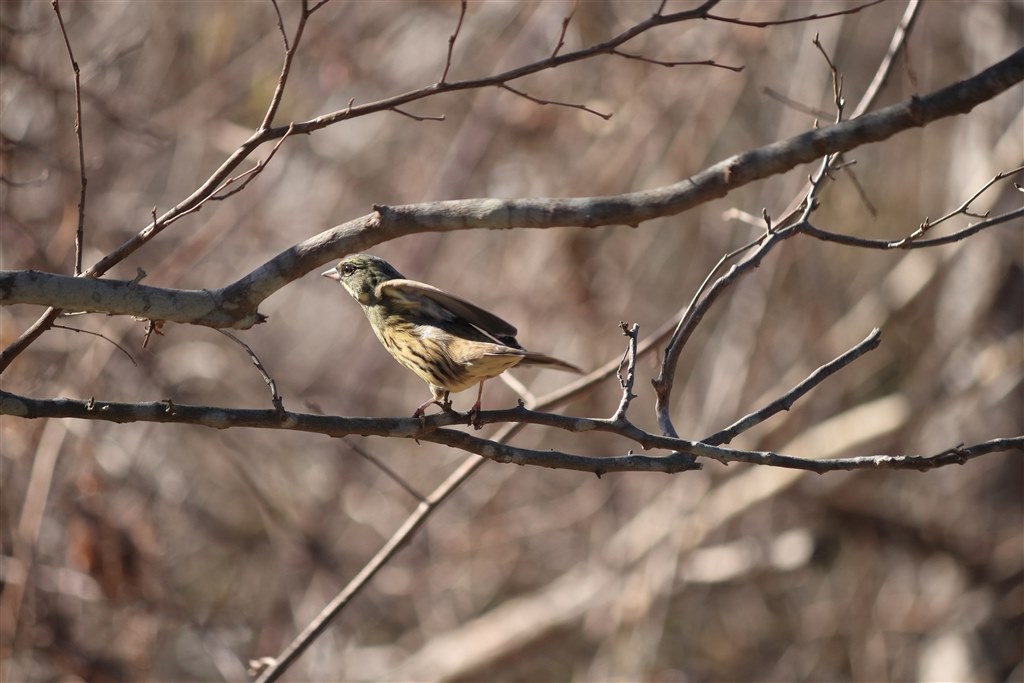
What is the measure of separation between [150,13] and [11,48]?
2.30 m

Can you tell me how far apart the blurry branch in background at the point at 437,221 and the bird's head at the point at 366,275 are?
136 cm

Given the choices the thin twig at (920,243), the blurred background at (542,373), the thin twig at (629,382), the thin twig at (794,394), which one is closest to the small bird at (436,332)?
the thin twig at (629,382)

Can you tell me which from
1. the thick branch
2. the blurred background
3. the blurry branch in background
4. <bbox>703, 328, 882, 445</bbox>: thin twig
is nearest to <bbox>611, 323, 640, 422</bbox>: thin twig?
the thick branch

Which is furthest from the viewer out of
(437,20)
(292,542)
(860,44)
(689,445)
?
(860,44)

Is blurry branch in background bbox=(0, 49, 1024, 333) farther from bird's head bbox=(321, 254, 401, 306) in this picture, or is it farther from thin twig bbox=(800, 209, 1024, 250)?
bird's head bbox=(321, 254, 401, 306)

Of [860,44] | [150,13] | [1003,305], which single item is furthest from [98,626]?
[860,44]

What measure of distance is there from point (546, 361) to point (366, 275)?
3.81 ft

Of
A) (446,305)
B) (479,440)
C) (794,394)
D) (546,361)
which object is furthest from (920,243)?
(446,305)

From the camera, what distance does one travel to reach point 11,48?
609 centimetres

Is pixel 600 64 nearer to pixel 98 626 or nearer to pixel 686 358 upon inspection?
pixel 686 358

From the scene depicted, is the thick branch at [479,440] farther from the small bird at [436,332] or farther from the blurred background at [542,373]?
the blurred background at [542,373]

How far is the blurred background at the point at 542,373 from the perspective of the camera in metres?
7.50

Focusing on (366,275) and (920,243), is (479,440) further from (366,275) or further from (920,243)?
(366,275)

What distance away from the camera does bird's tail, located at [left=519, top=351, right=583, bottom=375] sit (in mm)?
3436
